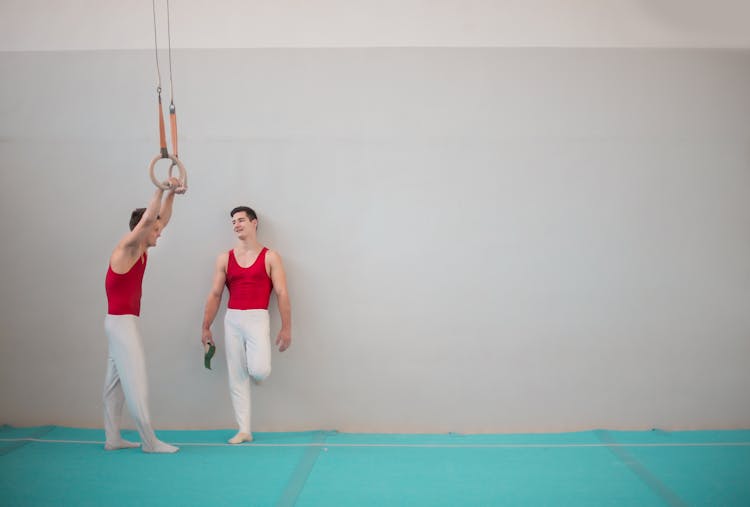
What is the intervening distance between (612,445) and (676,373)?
2.46ft

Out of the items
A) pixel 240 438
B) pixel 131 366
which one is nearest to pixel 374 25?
pixel 131 366

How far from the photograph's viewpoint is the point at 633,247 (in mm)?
4273

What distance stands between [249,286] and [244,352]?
1.35 feet

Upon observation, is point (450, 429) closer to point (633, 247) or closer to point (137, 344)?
point (633, 247)

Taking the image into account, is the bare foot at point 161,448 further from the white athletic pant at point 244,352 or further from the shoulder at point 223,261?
the shoulder at point 223,261

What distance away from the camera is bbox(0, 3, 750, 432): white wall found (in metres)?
4.25

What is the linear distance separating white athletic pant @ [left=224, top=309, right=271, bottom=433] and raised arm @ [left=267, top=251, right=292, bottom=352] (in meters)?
0.10

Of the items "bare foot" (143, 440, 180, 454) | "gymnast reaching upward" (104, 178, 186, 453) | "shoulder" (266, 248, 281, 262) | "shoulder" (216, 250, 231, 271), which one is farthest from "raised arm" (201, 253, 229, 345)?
"bare foot" (143, 440, 180, 454)

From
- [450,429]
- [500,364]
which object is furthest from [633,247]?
[450,429]

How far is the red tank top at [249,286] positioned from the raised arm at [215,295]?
0.20 feet

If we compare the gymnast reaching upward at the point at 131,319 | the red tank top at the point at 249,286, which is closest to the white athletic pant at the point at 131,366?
the gymnast reaching upward at the point at 131,319

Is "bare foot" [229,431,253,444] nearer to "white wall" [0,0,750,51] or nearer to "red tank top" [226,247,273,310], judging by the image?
"red tank top" [226,247,273,310]

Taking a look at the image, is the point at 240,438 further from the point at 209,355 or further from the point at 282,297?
the point at 282,297

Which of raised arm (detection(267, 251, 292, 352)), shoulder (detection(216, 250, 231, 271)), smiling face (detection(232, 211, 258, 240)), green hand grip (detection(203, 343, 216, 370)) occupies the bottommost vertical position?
green hand grip (detection(203, 343, 216, 370))
